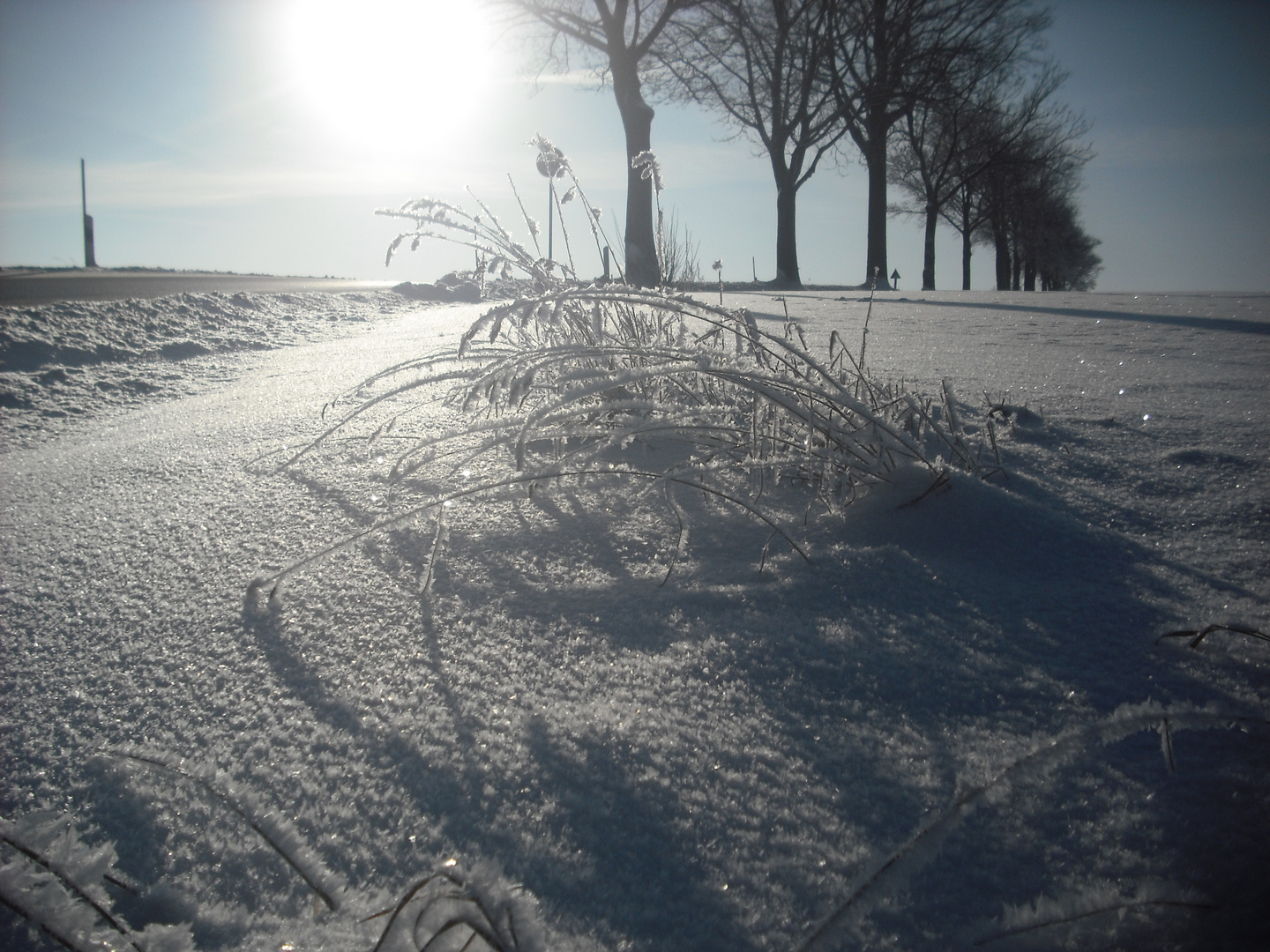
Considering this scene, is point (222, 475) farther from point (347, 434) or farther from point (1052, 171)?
point (1052, 171)

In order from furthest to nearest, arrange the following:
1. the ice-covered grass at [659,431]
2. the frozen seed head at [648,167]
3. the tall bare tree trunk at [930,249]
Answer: the tall bare tree trunk at [930,249]
the frozen seed head at [648,167]
the ice-covered grass at [659,431]

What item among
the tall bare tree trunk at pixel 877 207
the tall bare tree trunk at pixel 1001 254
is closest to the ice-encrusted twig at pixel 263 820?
the tall bare tree trunk at pixel 877 207

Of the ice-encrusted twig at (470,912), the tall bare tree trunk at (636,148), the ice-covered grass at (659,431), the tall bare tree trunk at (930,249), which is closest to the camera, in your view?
the ice-encrusted twig at (470,912)

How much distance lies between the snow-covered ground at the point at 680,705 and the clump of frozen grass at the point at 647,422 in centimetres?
6

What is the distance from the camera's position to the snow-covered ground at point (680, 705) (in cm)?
35

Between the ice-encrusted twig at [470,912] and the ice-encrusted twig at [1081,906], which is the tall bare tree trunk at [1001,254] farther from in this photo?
the ice-encrusted twig at [470,912]

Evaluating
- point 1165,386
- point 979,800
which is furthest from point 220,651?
point 1165,386

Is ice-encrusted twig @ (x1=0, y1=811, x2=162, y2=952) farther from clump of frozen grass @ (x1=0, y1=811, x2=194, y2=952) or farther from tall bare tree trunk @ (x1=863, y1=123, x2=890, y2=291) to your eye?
tall bare tree trunk @ (x1=863, y1=123, x2=890, y2=291)

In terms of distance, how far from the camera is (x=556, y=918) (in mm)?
343

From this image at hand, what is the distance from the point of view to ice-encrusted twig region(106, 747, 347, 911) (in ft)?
1.19

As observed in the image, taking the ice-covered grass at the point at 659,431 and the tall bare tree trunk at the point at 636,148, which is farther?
the tall bare tree trunk at the point at 636,148

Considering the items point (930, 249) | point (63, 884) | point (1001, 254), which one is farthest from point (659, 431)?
point (1001, 254)

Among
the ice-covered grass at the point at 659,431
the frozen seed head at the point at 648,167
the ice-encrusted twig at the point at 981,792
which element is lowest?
the ice-encrusted twig at the point at 981,792

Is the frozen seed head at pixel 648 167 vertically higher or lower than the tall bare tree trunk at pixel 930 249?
lower
